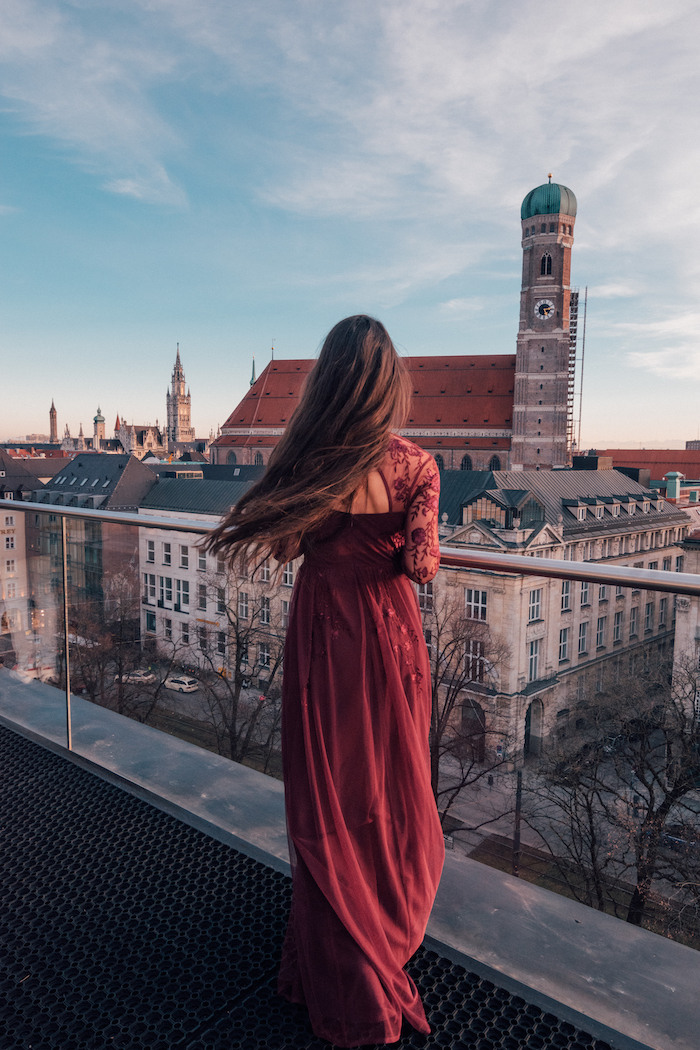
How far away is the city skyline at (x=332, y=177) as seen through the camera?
388 inches

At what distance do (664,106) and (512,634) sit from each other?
36.9 metres

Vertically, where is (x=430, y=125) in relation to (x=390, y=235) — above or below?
below

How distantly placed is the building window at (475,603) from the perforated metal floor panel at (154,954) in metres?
1.01

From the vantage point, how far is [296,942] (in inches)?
63.5

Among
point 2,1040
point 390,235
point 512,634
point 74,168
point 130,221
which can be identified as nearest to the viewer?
point 2,1040

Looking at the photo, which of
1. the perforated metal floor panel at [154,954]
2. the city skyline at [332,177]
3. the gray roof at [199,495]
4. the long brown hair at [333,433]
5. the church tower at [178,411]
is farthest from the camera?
the church tower at [178,411]

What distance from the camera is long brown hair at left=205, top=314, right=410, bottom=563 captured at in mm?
1431

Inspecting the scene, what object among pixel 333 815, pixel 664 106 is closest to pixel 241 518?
pixel 333 815

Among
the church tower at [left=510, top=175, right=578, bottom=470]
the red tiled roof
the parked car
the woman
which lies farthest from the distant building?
the red tiled roof

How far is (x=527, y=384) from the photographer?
50906mm

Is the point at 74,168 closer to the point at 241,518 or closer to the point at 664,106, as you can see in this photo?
the point at 664,106

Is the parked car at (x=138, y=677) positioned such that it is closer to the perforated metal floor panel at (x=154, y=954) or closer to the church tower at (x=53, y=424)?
the perforated metal floor panel at (x=154, y=954)

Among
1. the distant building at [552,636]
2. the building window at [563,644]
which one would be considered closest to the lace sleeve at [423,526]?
the distant building at [552,636]

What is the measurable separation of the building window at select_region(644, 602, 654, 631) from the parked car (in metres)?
2.43
